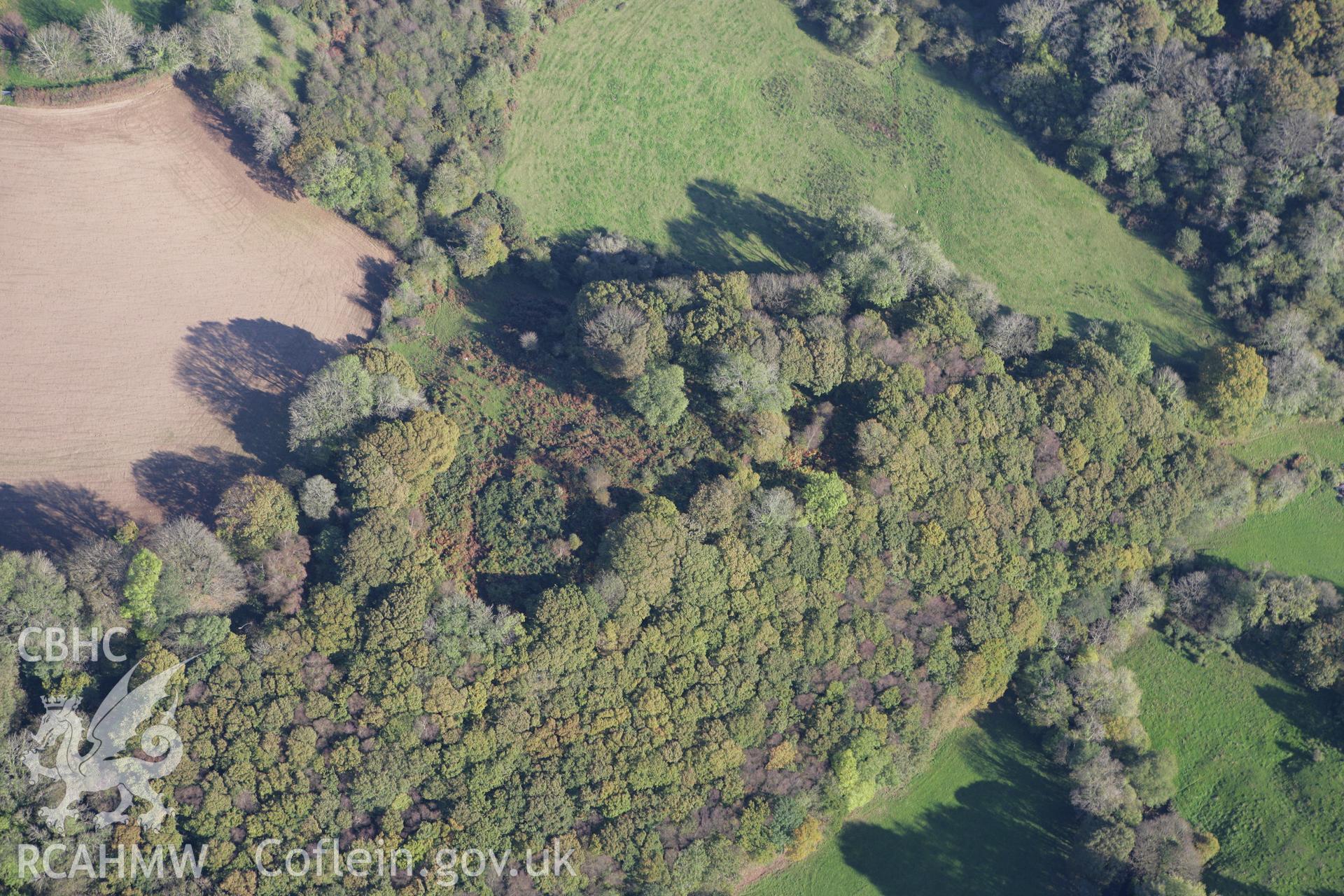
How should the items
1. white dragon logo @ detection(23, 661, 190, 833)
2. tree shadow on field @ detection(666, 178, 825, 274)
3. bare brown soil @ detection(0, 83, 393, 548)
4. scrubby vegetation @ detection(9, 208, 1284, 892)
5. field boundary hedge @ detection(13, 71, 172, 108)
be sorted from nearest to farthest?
1. white dragon logo @ detection(23, 661, 190, 833)
2. scrubby vegetation @ detection(9, 208, 1284, 892)
3. bare brown soil @ detection(0, 83, 393, 548)
4. field boundary hedge @ detection(13, 71, 172, 108)
5. tree shadow on field @ detection(666, 178, 825, 274)

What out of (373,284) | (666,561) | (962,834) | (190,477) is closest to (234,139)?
(373,284)

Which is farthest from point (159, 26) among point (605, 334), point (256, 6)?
point (605, 334)

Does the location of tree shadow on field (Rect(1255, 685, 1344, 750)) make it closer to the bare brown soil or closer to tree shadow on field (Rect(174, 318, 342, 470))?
the bare brown soil

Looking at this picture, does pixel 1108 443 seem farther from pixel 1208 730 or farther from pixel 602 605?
pixel 602 605

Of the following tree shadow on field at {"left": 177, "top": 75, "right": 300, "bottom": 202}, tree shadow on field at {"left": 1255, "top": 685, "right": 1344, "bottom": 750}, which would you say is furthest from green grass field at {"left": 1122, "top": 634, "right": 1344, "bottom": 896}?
tree shadow on field at {"left": 177, "top": 75, "right": 300, "bottom": 202}

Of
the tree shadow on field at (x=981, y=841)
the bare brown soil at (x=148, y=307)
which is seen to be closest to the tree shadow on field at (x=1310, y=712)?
the tree shadow on field at (x=981, y=841)

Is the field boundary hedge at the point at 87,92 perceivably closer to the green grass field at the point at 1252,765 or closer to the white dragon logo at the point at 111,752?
the white dragon logo at the point at 111,752

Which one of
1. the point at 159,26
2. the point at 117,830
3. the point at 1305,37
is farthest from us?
the point at 1305,37

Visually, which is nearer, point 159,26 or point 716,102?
point 159,26
